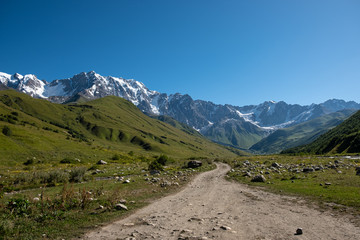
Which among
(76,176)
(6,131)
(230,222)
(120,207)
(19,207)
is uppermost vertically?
(230,222)

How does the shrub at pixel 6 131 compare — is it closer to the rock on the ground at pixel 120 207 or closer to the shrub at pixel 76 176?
the shrub at pixel 76 176

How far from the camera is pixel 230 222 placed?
13047 mm

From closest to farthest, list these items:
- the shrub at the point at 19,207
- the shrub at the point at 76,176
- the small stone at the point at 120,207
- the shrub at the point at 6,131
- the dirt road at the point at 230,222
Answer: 1. the dirt road at the point at 230,222
2. the shrub at the point at 19,207
3. the small stone at the point at 120,207
4. the shrub at the point at 76,176
5. the shrub at the point at 6,131

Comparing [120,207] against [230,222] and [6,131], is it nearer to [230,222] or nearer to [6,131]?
[230,222]

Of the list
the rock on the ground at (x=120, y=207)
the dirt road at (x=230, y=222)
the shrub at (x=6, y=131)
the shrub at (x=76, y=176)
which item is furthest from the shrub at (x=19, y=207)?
the shrub at (x=6, y=131)

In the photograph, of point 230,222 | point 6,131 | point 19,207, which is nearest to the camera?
point 230,222

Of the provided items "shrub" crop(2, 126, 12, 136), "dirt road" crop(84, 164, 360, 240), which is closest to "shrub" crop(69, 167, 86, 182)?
"dirt road" crop(84, 164, 360, 240)

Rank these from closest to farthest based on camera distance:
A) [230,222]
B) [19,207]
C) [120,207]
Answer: [230,222]
[19,207]
[120,207]

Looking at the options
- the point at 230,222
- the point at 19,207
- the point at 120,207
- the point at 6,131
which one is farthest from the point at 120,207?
the point at 6,131

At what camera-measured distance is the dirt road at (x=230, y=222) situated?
1105 cm

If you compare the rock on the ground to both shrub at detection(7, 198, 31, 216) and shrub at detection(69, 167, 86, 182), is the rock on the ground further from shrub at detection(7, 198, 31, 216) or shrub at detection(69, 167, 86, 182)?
shrub at detection(69, 167, 86, 182)

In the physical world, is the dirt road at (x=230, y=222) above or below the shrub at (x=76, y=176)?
above

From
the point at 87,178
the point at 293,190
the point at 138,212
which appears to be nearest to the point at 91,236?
the point at 138,212

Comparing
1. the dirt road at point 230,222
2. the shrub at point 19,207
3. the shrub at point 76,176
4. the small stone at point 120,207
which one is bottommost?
the shrub at point 76,176
